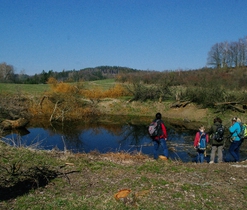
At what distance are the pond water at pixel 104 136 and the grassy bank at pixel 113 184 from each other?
671 centimetres

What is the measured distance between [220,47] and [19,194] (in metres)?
56.6

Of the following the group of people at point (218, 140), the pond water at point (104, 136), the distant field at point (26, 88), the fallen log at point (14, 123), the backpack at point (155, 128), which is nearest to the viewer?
the backpack at point (155, 128)

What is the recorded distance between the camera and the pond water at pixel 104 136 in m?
18.2

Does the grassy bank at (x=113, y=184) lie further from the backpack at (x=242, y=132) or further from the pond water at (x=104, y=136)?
the pond water at (x=104, y=136)

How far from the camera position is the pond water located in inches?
718

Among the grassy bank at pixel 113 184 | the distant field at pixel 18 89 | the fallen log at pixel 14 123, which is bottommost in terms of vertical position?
the fallen log at pixel 14 123

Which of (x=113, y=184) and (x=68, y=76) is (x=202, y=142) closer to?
(x=113, y=184)

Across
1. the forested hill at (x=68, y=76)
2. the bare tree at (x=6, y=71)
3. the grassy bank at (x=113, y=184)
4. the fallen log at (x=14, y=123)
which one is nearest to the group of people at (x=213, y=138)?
the grassy bank at (x=113, y=184)

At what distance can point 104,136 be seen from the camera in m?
23.7

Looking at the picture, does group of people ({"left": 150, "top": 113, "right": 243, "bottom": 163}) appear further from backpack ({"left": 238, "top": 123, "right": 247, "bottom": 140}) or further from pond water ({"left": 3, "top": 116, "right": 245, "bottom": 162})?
pond water ({"left": 3, "top": 116, "right": 245, "bottom": 162})

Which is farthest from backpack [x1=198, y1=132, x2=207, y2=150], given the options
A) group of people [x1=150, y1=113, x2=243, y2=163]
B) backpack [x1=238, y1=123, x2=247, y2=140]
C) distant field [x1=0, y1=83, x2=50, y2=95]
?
distant field [x1=0, y1=83, x2=50, y2=95]

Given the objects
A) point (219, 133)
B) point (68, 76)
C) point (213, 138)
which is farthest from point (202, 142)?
point (68, 76)

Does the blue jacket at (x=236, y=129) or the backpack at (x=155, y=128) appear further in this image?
the blue jacket at (x=236, y=129)

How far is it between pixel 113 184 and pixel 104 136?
640 inches
